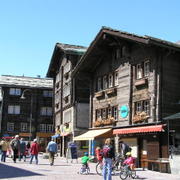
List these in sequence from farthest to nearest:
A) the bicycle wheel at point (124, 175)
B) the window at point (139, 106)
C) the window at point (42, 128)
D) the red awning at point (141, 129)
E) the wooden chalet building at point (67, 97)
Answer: the window at point (42, 128) → the wooden chalet building at point (67, 97) → the window at point (139, 106) → the red awning at point (141, 129) → the bicycle wheel at point (124, 175)

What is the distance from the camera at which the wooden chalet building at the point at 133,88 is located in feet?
74.2

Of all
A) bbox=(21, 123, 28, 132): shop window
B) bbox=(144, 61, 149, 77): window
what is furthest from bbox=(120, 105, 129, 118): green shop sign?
bbox=(21, 123, 28, 132): shop window

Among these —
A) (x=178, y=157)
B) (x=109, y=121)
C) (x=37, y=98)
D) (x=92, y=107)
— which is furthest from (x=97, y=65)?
(x=37, y=98)

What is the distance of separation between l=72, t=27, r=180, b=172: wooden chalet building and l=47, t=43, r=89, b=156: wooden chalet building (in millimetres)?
5212

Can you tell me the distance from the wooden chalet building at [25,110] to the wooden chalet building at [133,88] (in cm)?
3139

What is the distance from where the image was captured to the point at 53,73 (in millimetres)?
48344

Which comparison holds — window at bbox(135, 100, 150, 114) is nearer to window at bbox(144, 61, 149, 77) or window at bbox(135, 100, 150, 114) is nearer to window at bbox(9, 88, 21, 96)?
window at bbox(144, 61, 149, 77)

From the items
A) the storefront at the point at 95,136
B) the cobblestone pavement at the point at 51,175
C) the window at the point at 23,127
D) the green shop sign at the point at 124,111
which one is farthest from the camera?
the window at the point at 23,127

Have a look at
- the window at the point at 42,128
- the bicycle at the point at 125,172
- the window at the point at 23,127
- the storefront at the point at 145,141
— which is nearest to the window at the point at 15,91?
the window at the point at 23,127

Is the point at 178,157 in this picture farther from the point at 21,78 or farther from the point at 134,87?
the point at 21,78

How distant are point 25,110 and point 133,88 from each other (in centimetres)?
A: 4017

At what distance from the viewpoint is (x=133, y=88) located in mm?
25688

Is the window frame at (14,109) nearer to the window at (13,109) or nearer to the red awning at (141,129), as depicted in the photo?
the window at (13,109)

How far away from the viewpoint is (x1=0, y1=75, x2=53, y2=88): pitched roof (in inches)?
2445
